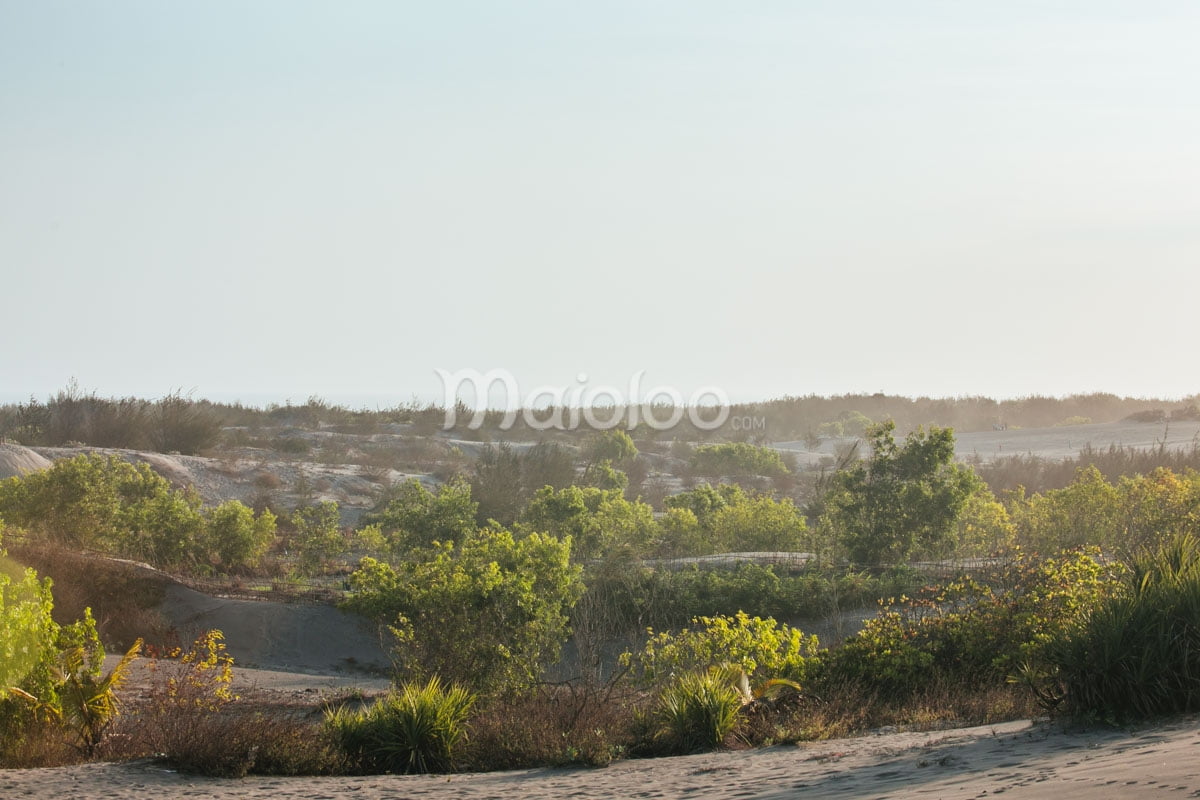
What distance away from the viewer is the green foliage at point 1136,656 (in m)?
8.23

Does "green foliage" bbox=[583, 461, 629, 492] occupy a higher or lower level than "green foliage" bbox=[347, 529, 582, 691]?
higher

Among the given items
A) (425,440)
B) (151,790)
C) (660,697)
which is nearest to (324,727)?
(151,790)

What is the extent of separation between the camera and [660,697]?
10133 millimetres

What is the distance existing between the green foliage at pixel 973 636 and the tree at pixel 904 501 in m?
7.87

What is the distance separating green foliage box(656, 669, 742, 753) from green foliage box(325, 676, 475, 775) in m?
1.79

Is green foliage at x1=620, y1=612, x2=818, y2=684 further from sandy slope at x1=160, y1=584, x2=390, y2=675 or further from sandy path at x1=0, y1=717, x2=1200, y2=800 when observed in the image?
sandy slope at x1=160, y1=584, x2=390, y2=675

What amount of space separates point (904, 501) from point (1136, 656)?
40.2ft

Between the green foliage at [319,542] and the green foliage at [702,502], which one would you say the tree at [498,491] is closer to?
the green foliage at [319,542]

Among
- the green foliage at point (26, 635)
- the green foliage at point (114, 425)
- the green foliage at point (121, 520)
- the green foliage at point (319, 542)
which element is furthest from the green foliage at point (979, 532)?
the green foliage at point (114, 425)

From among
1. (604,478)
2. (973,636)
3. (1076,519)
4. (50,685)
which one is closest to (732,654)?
(973,636)

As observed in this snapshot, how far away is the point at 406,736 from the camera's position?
357 inches

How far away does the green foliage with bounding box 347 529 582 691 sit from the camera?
40.8 feet

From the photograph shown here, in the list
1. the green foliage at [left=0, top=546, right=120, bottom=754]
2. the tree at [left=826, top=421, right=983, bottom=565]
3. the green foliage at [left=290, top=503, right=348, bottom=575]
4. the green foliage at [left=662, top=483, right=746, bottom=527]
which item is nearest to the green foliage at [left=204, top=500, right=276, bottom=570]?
the green foliage at [left=290, top=503, right=348, bottom=575]

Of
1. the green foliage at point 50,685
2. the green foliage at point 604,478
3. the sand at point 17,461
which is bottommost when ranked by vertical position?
the green foliage at point 50,685
